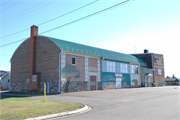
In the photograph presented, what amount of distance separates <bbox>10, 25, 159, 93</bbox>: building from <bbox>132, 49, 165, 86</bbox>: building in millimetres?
14974

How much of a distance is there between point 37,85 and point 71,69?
234 inches

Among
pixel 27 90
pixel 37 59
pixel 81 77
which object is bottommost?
pixel 27 90

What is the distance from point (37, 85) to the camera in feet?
84.5

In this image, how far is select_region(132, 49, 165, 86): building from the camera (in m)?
46.0

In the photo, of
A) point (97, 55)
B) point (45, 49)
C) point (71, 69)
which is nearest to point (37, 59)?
point (45, 49)

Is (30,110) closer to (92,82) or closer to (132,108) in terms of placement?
(132,108)

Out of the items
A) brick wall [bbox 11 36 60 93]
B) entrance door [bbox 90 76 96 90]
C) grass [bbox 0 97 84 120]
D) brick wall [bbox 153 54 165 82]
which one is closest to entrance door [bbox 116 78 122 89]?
entrance door [bbox 90 76 96 90]

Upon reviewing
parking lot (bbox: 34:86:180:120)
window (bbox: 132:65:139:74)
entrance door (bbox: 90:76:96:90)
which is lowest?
parking lot (bbox: 34:86:180:120)

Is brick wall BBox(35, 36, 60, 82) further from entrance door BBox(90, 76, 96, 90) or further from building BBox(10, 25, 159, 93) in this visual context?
entrance door BBox(90, 76, 96, 90)

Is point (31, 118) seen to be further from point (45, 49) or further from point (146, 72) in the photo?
point (146, 72)

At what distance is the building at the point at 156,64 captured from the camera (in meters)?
46.0

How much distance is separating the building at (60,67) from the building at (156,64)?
1497cm

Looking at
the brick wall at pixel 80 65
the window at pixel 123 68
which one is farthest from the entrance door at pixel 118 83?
the brick wall at pixel 80 65

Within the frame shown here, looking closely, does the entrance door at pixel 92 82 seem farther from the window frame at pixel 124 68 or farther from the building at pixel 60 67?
the window frame at pixel 124 68
